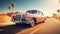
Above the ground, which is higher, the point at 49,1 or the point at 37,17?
the point at 49,1

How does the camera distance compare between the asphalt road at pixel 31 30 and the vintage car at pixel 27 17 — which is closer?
the asphalt road at pixel 31 30

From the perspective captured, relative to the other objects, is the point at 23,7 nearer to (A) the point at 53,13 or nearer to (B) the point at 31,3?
(B) the point at 31,3

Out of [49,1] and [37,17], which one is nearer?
[49,1]

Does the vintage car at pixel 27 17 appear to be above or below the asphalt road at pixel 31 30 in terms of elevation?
above

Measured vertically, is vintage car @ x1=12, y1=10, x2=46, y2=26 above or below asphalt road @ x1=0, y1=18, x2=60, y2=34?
above

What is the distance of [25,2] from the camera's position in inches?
318

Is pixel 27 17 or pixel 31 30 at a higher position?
pixel 27 17

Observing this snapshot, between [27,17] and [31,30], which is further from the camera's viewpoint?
[27,17]

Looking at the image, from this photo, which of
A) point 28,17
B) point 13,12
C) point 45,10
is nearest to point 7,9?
point 13,12

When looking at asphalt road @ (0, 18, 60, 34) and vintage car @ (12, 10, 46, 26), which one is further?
vintage car @ (12, 10, 46, 26)

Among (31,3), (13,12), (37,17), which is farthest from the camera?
(37,17)

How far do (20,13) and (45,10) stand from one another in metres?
1.20

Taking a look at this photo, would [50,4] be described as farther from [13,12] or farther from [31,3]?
[13,12]

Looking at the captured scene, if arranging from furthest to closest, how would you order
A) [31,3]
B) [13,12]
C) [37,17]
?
[37,17] → [13,12] → [31,3]
